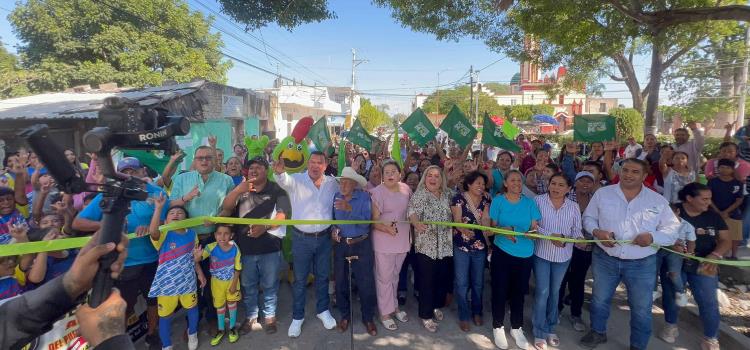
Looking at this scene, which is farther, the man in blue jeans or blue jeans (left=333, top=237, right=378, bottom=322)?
blue jeans (left=333, top=237, right=378, bottom=322)

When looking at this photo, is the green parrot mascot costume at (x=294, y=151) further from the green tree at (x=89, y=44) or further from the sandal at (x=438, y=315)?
the green tree at (x=89, y=44)

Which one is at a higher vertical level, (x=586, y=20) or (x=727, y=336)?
(x=586, y=20)

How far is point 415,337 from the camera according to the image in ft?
13.4

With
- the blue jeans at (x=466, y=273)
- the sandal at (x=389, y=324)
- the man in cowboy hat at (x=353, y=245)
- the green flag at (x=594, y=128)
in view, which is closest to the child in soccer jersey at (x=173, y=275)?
the man in cowboy hat at (x=353, y=245)

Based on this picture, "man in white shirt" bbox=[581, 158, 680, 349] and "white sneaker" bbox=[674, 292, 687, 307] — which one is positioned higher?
"man in white shirt" bbox=[581, 158, 680, 349]

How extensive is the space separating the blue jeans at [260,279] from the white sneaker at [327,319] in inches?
21.2

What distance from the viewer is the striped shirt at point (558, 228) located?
3.78 m

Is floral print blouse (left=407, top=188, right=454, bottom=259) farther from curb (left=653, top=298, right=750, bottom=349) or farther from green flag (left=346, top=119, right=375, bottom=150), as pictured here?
green flag (left=346, top=119, right=375, bottom=150)

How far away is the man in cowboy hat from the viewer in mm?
4050

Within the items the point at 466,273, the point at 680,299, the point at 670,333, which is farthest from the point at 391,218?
the point at 670,333

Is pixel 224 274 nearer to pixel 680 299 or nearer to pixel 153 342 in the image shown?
pixel 153 342

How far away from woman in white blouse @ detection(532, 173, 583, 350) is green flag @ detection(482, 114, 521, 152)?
2853 mm

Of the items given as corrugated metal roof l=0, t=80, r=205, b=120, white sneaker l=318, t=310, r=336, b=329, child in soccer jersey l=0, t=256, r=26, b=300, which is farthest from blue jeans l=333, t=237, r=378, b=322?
corrugated metal roof l=0, t=80, r=205, b=120

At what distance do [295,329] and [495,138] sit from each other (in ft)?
15.5
